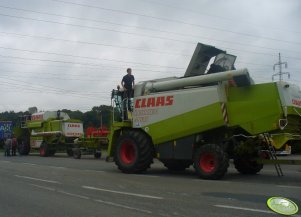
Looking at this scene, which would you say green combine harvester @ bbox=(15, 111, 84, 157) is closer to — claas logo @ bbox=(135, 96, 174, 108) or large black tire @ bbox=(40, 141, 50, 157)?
large black tire @ bbox=(40, 141, 50, 157)

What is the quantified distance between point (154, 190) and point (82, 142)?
1642 centimetres

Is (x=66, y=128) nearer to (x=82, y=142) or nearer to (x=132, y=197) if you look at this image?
(x=82, y=142)

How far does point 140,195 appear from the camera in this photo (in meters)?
9.98

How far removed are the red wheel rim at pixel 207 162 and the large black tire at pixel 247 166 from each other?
1.63 metres

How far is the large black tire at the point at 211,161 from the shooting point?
12.7 m

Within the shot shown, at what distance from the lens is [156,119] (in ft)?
48.3

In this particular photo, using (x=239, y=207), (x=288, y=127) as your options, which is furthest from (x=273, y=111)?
(x=239, y=207)

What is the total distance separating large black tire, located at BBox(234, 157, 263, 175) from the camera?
14.5 metres

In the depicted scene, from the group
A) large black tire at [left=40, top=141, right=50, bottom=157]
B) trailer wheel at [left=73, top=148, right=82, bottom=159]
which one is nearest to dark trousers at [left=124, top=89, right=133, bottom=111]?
trailer wheel at [left=73, top=148, right=82, bottom=159]

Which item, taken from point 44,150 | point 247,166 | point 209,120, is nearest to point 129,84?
point 209,120

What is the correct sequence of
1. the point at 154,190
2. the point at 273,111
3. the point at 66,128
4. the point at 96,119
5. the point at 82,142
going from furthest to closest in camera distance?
the point at 96,119, the point at 66,128, the point at 82,142, the point at 273,111, the point at 154,190

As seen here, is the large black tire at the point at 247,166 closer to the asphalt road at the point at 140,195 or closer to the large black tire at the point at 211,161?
the asphalt road at the point at 140,195

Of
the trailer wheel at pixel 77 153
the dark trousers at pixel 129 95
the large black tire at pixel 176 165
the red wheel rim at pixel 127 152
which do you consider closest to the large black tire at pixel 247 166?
the large black tire at pixel 176 165

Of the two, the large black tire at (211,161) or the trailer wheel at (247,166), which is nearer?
the large black tire at (211,161)
